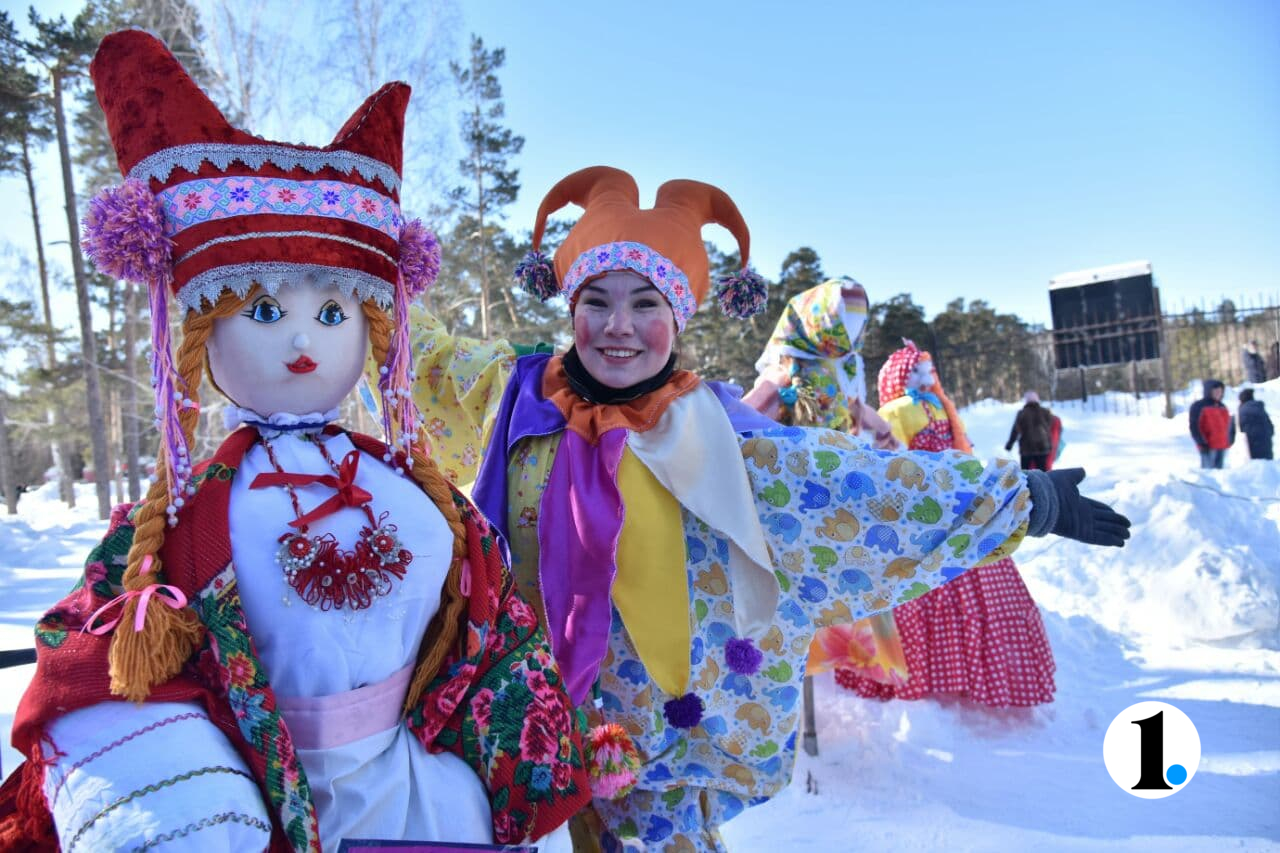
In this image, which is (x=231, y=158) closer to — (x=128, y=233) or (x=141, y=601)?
(x=128, y=233)

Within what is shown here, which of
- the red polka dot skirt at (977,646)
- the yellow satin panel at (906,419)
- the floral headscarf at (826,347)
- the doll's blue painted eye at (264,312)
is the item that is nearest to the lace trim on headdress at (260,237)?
the doll's blue painted eye at (264,312)

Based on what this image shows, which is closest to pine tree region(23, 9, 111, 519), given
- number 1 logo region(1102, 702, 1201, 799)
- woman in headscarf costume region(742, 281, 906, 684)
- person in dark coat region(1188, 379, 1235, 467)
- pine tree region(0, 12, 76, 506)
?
pine tree region(0, 12, 76, 506)

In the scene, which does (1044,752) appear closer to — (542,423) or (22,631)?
(542,423)

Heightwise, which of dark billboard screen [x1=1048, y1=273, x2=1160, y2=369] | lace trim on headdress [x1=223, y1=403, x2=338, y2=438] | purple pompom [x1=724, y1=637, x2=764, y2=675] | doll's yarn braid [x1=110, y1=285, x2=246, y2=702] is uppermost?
dark billboard screen [x1=1048, y1=273, x2=1160, y2=369]

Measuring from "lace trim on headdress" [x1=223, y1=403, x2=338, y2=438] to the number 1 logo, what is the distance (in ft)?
10.5

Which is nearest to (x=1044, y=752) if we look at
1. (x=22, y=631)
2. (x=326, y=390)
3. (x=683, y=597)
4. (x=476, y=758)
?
(x=683, y=597)

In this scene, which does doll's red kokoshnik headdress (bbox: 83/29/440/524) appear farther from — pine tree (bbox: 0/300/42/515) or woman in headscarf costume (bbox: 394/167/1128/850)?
pine tree (bbox: 0/300/42/515)

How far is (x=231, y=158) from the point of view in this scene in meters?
1.26

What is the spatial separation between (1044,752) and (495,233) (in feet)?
46.5

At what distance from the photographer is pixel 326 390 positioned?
1.38 metres

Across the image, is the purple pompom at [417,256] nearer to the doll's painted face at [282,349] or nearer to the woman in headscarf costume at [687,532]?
the doll's painted face at [282,349]

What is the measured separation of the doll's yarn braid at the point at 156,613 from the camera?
1001 millimetres

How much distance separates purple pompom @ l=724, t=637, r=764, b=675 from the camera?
1849 millimetres

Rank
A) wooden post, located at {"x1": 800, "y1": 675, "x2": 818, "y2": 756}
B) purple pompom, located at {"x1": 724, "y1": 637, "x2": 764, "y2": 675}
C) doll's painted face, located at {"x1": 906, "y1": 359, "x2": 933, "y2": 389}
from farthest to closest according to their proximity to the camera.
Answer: doll's painted face, located at {"x1": 906, "y1": 359, "x2": 933, "y2": 389} → wooden post, located at {"x1": 800, "y1": 675, "x2": 818, "y2": 756} → purple pompom, located at {"x1": 724, "y1": 637, "x2": 764, "y2": 675}
